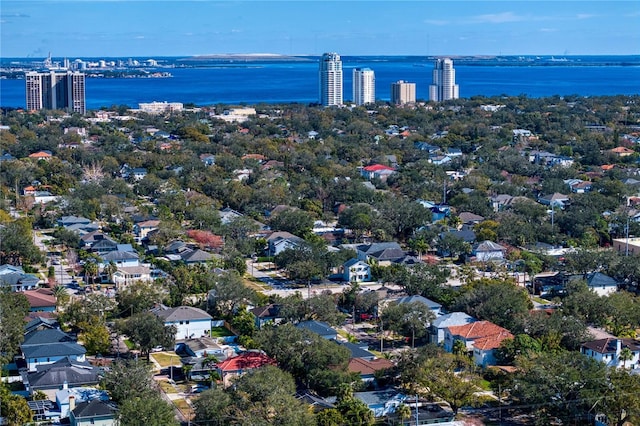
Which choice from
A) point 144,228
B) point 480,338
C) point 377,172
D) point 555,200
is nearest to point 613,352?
point 480,338

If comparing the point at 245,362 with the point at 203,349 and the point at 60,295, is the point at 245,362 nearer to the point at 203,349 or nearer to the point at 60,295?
the point at 203,349

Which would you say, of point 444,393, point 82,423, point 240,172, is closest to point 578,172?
point 240,172

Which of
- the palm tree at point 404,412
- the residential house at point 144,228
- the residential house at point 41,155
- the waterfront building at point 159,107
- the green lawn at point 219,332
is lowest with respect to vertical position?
the green lawn at point 219,332

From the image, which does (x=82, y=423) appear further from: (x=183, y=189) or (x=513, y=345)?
(x=183, y=189)

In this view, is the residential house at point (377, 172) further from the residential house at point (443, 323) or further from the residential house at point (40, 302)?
the residential house at point (443, 323)

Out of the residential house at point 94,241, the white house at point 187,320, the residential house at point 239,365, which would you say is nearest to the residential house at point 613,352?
the residential house at point 239,365

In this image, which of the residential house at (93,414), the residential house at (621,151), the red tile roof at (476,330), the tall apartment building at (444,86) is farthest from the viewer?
the tall apartment building at (444,86)

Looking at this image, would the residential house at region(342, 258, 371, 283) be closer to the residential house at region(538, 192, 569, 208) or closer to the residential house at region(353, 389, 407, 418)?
the residential house at region(353, 389, 407, 418)

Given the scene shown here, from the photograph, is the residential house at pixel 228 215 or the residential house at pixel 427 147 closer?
the residential house at pixel 228 215
